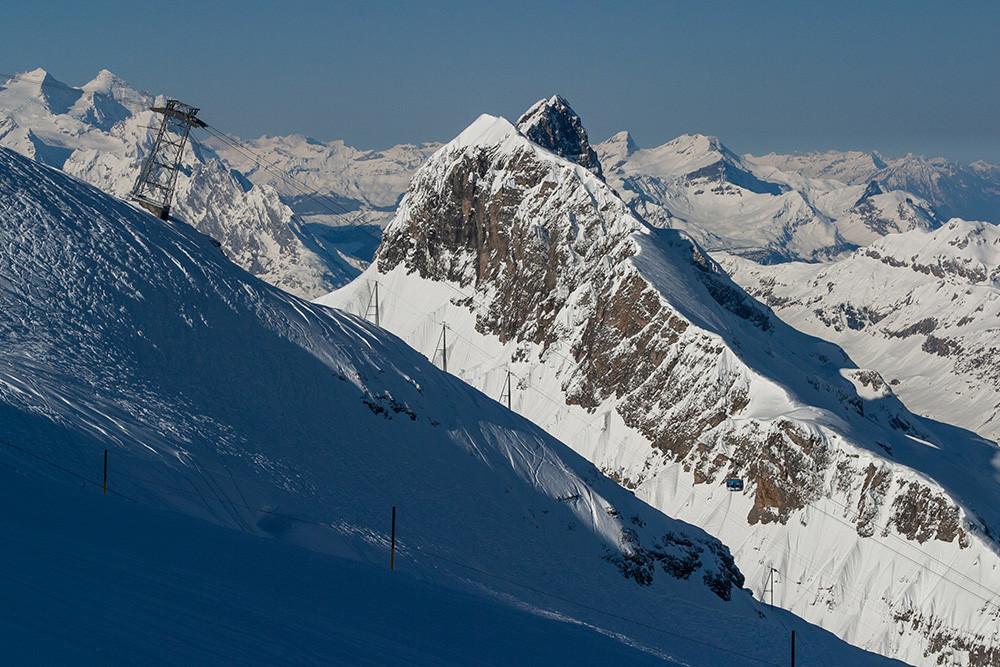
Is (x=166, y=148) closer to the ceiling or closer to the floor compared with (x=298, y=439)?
closer to the ceiling

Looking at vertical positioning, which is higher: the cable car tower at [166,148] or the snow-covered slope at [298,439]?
the cable car tower at [166,148]

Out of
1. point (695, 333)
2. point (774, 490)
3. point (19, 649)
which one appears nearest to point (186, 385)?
point (19, 649)

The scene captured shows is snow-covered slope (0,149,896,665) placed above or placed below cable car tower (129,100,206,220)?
below

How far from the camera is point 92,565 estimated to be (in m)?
24.4

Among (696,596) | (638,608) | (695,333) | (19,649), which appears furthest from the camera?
(695,333)

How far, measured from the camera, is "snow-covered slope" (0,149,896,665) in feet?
161

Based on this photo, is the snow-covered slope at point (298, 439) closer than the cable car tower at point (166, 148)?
Yes

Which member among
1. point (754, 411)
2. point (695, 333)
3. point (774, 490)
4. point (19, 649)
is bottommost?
point (19, 649)

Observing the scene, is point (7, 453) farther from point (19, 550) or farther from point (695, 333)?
point (695, 333)

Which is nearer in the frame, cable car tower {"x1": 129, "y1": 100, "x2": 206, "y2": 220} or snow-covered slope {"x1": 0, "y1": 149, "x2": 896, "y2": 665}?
snow-covered slope {"x1": 0, "y1": 149, "x2": 896, "y2": 665}

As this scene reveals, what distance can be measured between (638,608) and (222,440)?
102 feet

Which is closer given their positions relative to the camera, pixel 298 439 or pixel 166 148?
pixel 298 439

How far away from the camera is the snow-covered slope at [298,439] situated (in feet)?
161

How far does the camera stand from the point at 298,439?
62781 mm
